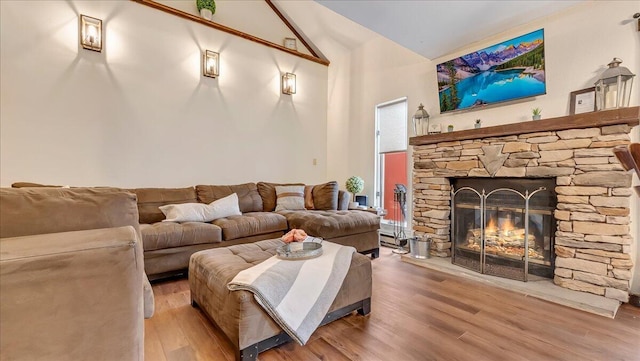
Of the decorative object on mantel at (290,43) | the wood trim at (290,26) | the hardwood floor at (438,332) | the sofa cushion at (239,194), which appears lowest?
the hardwood floor at (438,332)

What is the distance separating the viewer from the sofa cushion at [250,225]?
2844 millimetres

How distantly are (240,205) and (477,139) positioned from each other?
287cm

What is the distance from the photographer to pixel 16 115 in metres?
2.59

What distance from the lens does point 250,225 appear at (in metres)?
2.98

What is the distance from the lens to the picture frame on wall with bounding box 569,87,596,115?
7.55 feet

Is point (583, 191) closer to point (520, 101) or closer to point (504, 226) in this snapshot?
point (504, 226)

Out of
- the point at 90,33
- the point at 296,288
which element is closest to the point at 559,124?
the point at 296,288

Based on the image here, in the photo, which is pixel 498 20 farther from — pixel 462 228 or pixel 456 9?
pixel 462 228

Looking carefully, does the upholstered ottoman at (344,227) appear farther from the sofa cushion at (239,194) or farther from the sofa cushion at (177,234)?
the sofa cushion at (177,234)

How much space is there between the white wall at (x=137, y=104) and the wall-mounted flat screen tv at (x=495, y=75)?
2.33 meters

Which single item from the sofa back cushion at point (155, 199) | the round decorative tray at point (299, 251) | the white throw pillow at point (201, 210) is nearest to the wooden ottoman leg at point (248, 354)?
the round decorative tray at point (299, 251)

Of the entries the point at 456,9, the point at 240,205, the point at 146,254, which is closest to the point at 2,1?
the point at 146,254

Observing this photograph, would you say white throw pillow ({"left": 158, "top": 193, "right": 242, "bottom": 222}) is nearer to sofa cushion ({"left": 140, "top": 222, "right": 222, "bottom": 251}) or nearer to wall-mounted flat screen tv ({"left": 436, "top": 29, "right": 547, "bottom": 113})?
sofa cushion ({"left": 140, "top": 222, "right": 222, "bottom": 251})

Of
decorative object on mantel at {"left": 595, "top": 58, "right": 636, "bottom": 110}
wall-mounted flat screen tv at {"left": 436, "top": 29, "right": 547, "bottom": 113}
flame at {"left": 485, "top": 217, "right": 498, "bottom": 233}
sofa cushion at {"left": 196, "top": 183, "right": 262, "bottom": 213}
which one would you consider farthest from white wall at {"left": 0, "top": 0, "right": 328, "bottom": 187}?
decorative object on mantel at {"left": 595, "top": 58, "right": 636, "bottom": 110}
